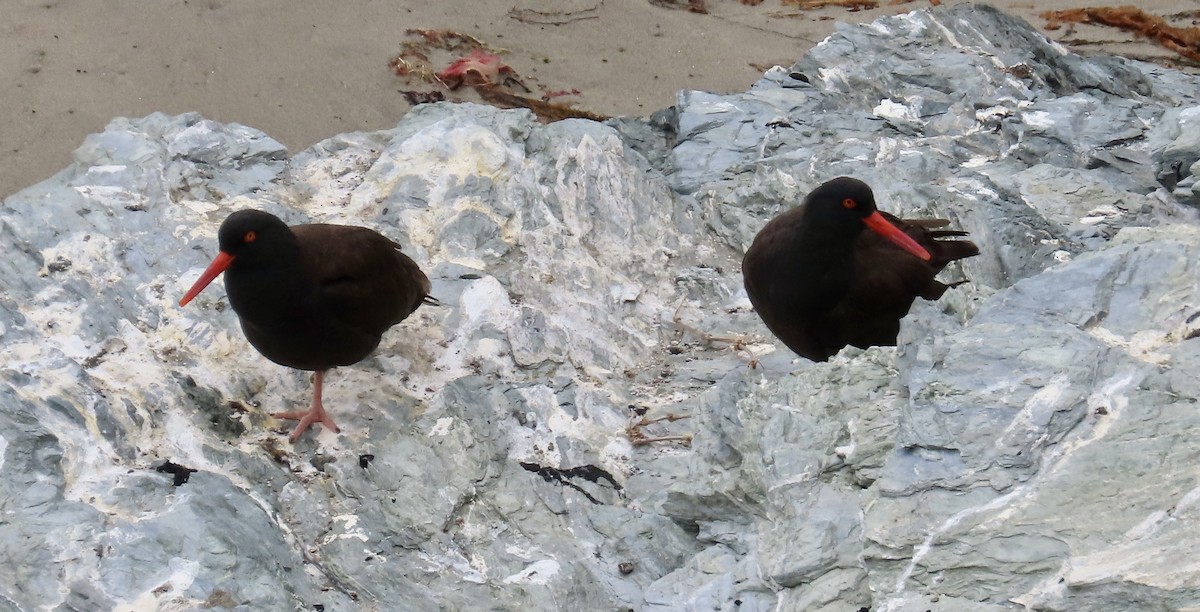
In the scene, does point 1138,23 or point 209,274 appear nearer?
point 209,274

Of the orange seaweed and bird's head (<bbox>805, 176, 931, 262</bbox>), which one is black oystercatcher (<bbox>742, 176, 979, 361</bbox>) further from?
the orange seaweed

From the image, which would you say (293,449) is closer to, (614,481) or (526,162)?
(614,481)

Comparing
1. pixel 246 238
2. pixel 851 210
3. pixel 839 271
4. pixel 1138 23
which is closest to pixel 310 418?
pixel 246 238

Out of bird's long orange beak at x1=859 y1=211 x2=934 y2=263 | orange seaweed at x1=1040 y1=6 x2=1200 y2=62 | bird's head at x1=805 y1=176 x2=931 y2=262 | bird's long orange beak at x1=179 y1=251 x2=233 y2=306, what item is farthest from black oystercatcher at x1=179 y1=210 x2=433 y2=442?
orange seaweed at x1=1040 y1=6 x2=1200 y2=62

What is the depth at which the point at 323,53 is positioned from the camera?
853 centimetres

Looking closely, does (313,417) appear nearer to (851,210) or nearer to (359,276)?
(359,276)

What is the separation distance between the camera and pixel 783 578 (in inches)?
136

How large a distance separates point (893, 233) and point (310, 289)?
2.67 metres

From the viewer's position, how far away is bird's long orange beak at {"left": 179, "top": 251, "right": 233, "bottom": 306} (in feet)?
14.7

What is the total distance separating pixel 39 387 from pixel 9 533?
0.74 m

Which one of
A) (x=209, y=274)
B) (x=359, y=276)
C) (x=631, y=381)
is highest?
(x=209, y=274)

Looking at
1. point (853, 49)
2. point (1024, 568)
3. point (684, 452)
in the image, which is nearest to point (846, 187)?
point (684, 452)

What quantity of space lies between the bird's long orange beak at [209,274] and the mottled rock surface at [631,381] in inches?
15.4

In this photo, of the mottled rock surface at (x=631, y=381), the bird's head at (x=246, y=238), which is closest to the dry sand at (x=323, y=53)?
the mottled rock surface at (x=631, y=381)
